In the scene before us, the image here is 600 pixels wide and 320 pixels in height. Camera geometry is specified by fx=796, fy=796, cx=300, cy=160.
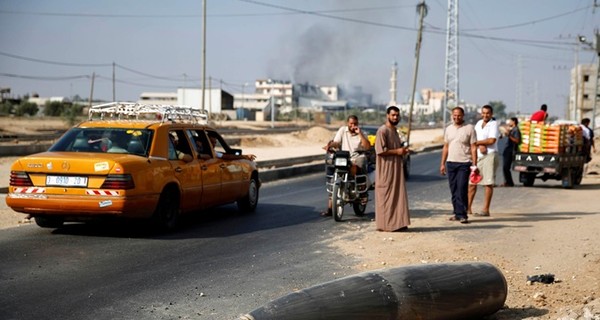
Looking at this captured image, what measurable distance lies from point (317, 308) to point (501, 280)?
223 cm

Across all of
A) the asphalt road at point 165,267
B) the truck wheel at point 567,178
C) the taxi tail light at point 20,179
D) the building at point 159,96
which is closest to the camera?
the asphalt road at point 165,267

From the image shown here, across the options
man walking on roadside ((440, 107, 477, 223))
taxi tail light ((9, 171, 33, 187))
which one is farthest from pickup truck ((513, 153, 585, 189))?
taxi tail light ((9, 171, 33, 187))

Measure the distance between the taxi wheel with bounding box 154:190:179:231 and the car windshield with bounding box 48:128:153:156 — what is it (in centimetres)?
68

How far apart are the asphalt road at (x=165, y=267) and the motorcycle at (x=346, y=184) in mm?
353

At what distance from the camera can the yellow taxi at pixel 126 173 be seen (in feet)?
32.6

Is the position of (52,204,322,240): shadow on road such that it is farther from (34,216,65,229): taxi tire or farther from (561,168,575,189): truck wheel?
(561,168,575,189): truck wheel

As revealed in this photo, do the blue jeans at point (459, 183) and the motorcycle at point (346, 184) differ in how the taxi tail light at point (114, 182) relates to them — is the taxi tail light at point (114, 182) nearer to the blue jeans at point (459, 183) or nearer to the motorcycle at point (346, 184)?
the motorcycle at point (346, 184)

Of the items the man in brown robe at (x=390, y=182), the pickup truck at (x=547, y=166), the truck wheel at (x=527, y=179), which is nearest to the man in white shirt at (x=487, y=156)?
the man in brown robe at (x=390, y=182)

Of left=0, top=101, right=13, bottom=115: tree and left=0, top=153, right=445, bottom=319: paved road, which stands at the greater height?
left=0, top=101, right=13, bottom=115: tree

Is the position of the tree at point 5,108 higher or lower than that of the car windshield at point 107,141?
higher

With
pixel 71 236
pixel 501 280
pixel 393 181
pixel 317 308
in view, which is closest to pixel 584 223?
pixel 393 181

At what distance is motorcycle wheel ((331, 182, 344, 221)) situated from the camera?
1262 cm

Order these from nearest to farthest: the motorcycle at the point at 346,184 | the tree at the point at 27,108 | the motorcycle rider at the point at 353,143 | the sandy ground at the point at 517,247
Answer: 1. the sandy ground at the point at 517,247
2. the motorcycle at the point at 346,184
3. the motorcycle rider at the point at 353,143
4. the tree at the point at 27,108

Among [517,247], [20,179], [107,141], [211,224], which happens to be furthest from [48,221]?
[517,247]
